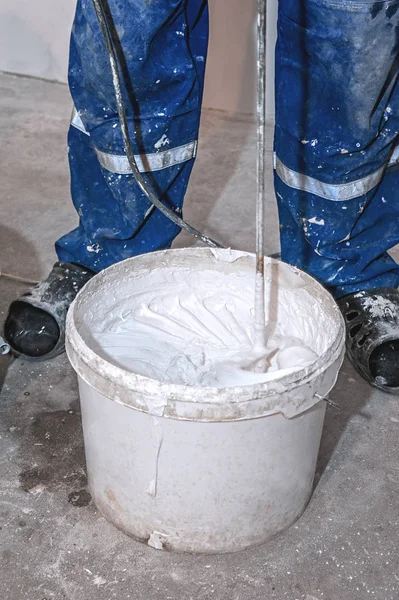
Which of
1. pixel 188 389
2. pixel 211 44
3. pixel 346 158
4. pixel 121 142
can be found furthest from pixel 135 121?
pixel 211 44

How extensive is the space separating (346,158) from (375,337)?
0.40 meters

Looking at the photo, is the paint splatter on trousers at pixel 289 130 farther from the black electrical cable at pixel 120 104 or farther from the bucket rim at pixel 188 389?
the bucket rim at pixel 188 389

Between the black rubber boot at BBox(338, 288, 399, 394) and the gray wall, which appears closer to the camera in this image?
the black rubber boot at BBox(338, 288, 399, 394)

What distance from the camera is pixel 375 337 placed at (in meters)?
1.79

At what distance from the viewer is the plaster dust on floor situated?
1495 millimetres

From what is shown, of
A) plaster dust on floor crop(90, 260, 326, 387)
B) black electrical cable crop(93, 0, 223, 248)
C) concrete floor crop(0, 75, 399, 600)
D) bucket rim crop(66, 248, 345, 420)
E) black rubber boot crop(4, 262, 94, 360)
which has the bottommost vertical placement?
concrete floor crop(0, 75, 399, 600)

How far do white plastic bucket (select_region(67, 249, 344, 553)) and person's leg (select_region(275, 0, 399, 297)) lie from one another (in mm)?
279

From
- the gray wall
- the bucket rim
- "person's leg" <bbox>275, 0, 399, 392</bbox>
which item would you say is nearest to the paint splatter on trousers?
"person's leg" <bbox>275, 0, 399, 392</bbox>

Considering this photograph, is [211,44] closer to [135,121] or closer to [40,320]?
[135,121]

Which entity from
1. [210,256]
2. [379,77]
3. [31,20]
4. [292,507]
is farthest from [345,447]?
[31,20]

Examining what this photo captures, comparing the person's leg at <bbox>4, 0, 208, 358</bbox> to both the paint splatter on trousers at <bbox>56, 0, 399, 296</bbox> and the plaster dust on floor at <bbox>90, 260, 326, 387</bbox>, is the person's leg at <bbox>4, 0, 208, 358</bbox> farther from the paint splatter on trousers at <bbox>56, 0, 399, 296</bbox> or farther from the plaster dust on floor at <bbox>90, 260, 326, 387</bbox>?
the plaster dust on floor at <bbox>90, 260, 326, 387</bbox>

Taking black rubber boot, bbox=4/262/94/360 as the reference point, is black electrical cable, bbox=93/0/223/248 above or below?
above

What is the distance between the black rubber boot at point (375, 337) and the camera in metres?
1.79

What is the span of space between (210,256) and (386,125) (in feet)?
1.49
